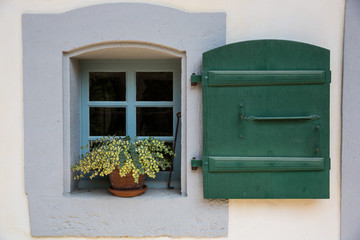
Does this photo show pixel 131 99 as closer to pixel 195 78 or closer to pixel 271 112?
pixel 195 78

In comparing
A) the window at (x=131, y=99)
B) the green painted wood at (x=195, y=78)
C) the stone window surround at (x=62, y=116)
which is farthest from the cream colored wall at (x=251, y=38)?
the window at (x=131, y=99)

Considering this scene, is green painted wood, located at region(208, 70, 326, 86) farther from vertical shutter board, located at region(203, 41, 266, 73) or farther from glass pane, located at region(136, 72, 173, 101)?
glass pane, located at region(136, 72, 173, 101)

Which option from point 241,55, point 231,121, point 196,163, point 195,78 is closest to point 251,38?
point 241,55

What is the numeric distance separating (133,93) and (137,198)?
0.92 meters

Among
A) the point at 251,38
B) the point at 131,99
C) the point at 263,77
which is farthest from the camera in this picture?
the point at 131,99

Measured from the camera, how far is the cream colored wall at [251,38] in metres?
2.50

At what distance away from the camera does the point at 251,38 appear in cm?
250

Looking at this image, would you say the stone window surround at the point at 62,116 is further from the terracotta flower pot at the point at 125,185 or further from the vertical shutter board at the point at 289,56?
the vertical shutter board at the point at 289,56

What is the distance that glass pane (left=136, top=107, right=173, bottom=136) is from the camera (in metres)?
2.87

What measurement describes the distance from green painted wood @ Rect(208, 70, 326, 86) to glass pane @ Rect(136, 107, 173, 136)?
639 millimetres

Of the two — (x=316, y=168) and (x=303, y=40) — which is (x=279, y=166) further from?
(x=303, y=40)

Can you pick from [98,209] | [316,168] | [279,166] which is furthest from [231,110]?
[98,209]

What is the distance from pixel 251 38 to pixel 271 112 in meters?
0.61

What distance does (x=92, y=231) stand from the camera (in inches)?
99.2
